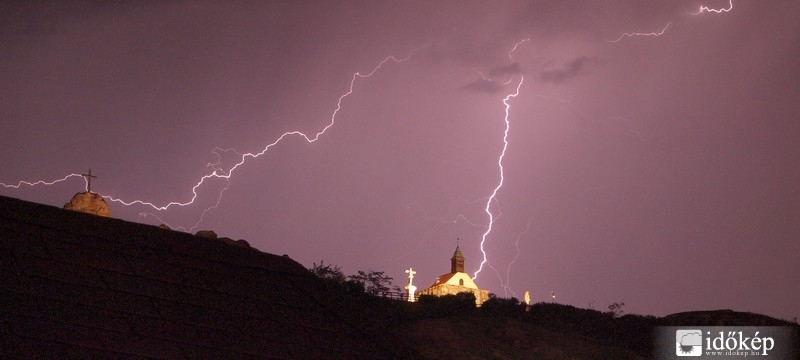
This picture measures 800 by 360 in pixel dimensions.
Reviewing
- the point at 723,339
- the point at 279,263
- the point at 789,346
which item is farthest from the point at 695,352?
the point at 279,263

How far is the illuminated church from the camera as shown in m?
79.6

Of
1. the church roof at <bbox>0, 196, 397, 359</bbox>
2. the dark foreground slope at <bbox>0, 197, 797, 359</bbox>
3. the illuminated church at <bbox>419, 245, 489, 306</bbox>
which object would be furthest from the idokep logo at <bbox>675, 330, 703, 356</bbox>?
the illuminated church at <bbox>419, 245, 489, 306</bbox>

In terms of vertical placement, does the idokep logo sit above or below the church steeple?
below

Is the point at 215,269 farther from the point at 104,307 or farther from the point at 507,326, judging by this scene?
the point at 507,326

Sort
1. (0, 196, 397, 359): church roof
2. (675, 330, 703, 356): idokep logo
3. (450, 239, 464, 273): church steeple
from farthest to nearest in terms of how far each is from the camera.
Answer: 1. (450, 239, 464, 273): church steeple
2. (675, 330, 703, 356): idokep logo
3. (0, 196, 397, 359): church roof

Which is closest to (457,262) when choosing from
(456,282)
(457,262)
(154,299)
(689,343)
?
(457,262)

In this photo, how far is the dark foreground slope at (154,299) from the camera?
6711mm

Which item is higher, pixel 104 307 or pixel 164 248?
pixel 164 248

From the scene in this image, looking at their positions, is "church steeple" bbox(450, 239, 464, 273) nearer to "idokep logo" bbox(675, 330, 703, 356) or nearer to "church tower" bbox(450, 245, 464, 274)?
"church tower" bbox(450, 245, 464, 274)

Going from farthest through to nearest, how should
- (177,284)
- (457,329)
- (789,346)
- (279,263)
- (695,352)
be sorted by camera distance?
(457,329)
(789,346)
(695,352)
(279,263)
(177,284)

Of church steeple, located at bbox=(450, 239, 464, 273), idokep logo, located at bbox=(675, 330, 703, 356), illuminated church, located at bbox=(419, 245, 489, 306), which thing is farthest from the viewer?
church steeple, located at bbox=(450, 239, 464, 273)

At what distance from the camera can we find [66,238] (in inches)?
295

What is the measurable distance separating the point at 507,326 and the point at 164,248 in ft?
82.4

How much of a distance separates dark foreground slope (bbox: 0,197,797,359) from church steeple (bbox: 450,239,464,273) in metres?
80.7
